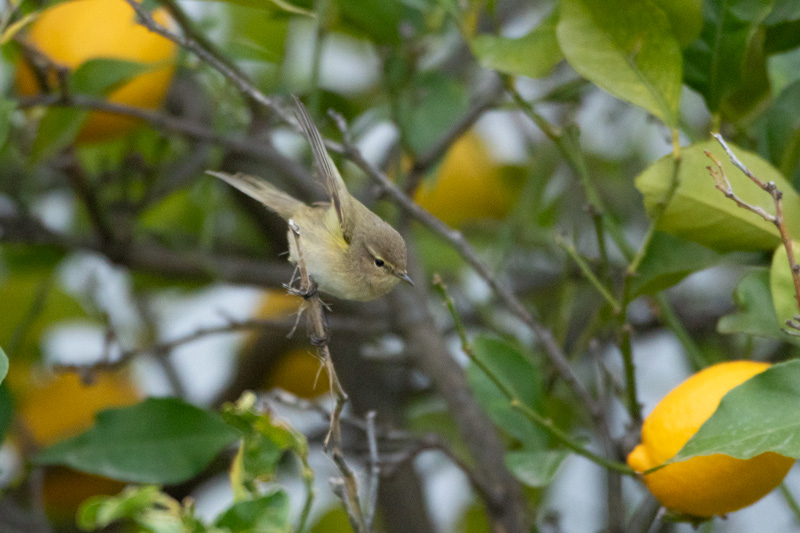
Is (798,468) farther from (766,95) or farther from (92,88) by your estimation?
(92,88)

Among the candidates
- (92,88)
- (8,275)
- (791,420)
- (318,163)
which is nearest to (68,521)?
(8,275)

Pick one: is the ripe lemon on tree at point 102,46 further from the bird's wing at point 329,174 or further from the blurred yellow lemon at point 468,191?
the blurred yellow lemon at point 468,191

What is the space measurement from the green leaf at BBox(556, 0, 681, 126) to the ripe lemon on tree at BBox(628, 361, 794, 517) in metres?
0.22

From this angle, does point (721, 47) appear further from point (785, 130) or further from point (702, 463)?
point (702, 463)

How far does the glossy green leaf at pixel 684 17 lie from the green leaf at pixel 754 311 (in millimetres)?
211

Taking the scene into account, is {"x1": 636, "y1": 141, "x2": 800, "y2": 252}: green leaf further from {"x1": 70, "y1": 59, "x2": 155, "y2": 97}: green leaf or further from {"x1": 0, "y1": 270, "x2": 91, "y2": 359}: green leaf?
{"x1": 0, "y1": 270, "x2": 91, "y2": 359}: green leaf

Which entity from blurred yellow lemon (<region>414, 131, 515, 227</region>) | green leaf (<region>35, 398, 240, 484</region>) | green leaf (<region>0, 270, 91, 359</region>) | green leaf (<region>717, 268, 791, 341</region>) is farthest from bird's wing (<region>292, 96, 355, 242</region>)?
blurred yellow lemon (<region>414, 131, 515, 227</region>)

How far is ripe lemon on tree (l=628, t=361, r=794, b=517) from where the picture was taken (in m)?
0.66

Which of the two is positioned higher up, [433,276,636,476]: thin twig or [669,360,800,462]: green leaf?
[669,360,800,462]: green leaf

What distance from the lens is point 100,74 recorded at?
3.12 feet

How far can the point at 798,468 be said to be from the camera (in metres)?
1.42

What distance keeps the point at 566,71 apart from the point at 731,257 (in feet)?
2.94

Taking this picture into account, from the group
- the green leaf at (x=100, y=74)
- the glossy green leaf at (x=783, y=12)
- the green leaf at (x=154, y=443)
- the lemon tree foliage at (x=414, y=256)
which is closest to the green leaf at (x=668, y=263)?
the lemon tree foliage at (x=414, y=256)

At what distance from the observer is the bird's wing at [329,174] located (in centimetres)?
66
